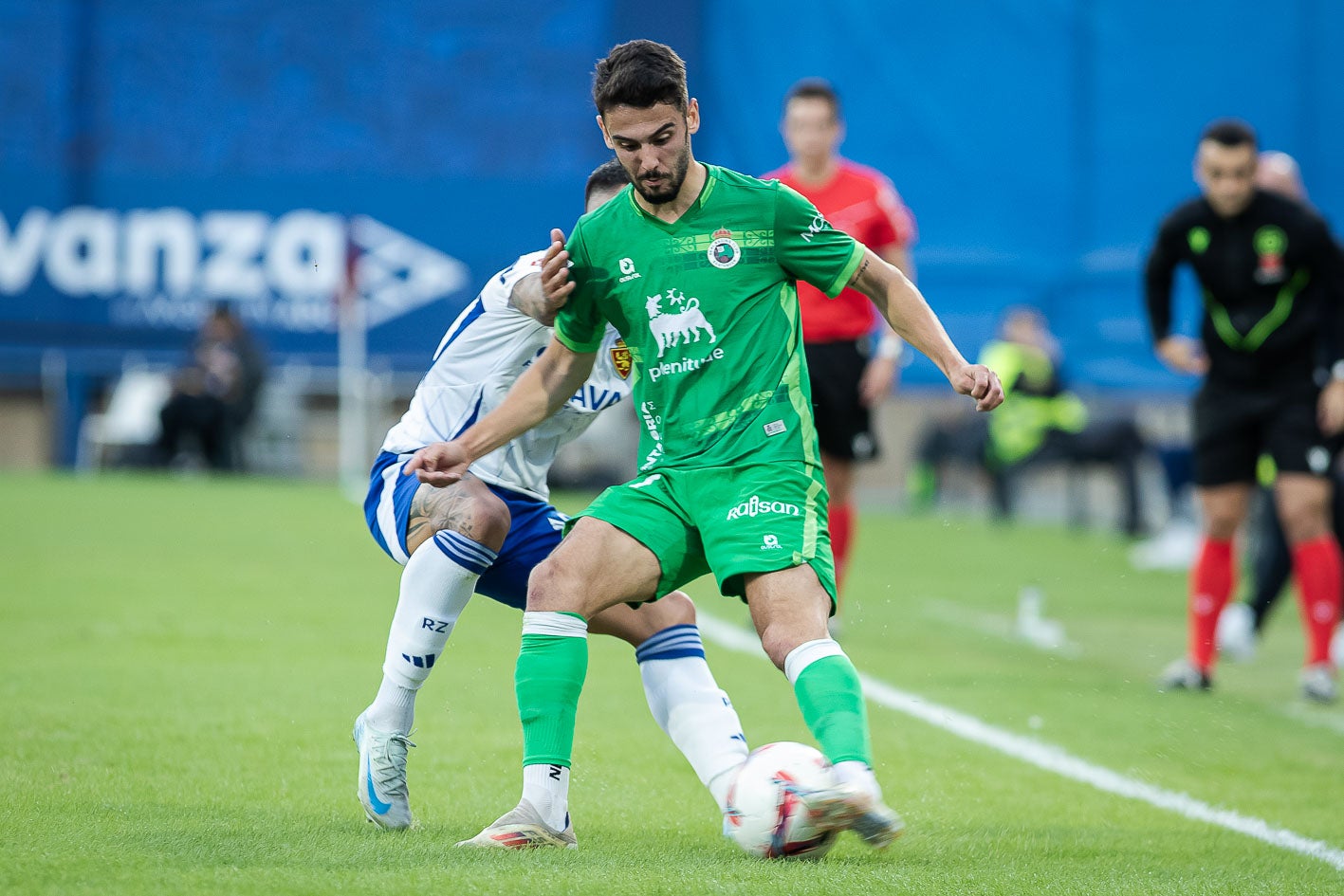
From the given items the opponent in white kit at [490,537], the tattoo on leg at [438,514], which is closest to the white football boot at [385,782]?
the opponent in white kit at [490,537]

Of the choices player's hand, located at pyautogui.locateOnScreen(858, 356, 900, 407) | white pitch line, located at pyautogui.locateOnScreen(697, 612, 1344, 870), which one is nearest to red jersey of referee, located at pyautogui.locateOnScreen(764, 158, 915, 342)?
player's hand, located at pyautogui.locateOnScreen(858, 356, 900, 407)

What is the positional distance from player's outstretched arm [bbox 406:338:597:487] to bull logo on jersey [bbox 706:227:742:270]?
0.40 meters

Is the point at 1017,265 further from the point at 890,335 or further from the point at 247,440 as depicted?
the point at 890,335

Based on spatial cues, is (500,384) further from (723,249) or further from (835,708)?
(835,708)

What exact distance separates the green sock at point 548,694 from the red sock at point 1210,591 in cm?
447

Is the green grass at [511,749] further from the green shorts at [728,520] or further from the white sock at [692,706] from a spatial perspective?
the green shorts at [728,520]

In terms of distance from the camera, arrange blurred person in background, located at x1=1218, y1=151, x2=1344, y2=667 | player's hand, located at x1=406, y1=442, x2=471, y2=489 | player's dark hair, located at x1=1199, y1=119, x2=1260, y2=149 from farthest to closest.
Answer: blurred person in background, located at x1=1218, y1=151, x2=1344, y2=667 → player's dark hair, located at x1=1199, y1=119, x2=1260, y2=149 → player's hand, located at x1=406, y1=442, x2=471, y2=489

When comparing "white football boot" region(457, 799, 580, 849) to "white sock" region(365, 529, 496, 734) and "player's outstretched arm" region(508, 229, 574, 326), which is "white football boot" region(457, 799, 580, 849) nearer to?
"white sock" region(365, 529, 496, 734)

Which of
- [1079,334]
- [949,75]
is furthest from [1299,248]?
[949,75]

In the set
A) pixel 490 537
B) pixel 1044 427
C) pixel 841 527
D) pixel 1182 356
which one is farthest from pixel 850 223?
pixel 1044 427

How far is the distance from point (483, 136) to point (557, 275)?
19748mm

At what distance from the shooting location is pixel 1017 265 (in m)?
22.4

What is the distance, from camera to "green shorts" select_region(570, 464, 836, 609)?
412 centimetres

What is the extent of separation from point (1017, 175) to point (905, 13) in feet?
8.20
